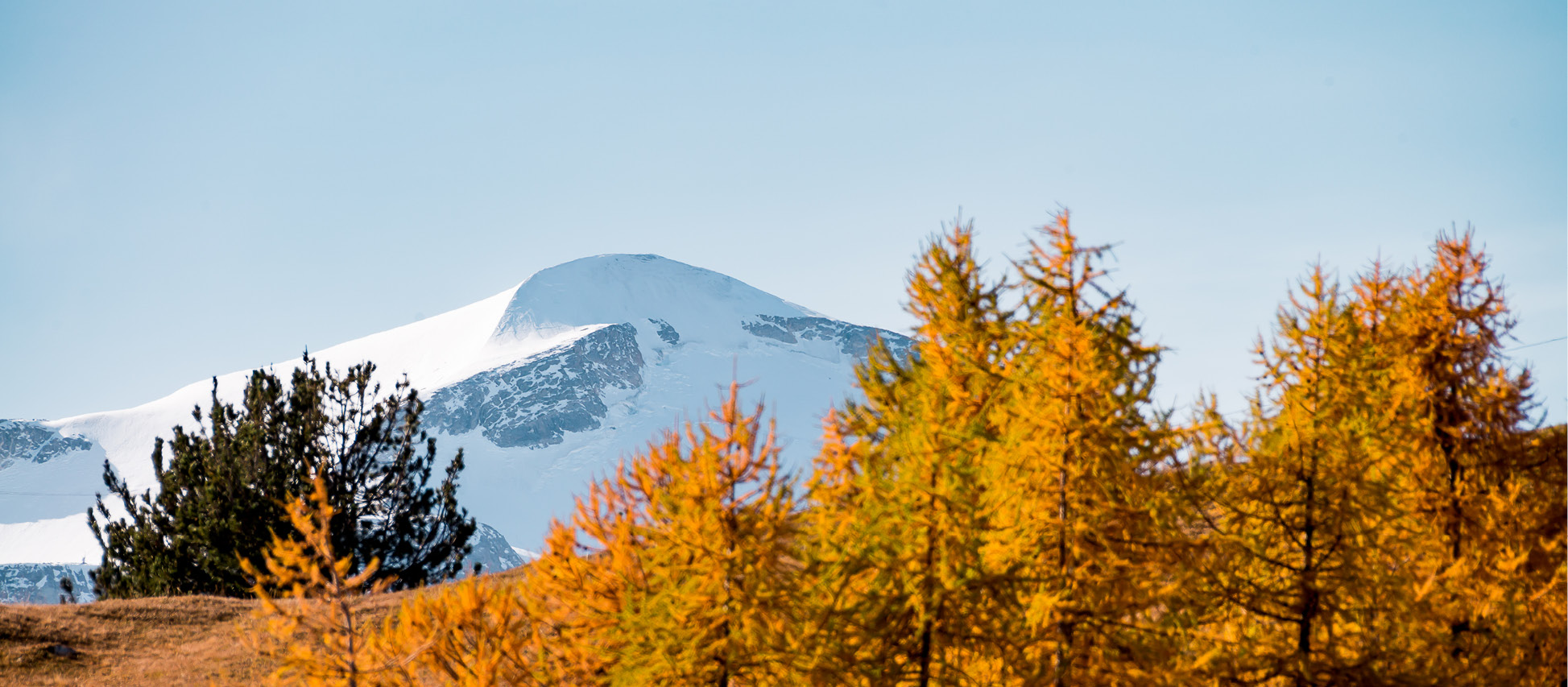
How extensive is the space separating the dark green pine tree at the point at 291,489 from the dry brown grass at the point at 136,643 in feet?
5.43

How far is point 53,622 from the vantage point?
2177 cm

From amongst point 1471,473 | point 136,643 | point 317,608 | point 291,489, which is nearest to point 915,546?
point 317,608

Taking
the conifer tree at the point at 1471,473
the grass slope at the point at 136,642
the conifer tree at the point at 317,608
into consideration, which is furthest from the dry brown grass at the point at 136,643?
the conifer tree at the point at 1471,473

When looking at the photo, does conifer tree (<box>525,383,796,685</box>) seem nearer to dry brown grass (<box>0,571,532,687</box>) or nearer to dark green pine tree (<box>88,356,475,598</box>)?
dry brown grass (<box>0,571,532,687</box>)

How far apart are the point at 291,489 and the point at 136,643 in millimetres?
4849

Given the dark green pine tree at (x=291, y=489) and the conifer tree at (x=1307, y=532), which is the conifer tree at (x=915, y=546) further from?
the dark green pine tree at (x=291, y=489)

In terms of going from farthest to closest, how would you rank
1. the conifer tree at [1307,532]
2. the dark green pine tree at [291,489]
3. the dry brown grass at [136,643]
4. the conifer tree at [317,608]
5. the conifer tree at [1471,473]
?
the dark green pine tree at [291,489], the dry brown grass at [136,643], the conifer tree at [1471,473], the conifer tree at [1307,532], the conifer tree at [317,608]

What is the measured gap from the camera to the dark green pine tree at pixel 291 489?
80.3 ft

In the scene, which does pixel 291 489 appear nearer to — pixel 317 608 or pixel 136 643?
pixel 136 643

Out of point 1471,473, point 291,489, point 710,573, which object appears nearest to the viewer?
point 710,573

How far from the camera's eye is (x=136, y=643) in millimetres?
21297

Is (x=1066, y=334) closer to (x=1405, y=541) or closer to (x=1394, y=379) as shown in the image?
(x=1405, y=541)

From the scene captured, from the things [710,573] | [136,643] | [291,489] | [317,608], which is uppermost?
[291,489]

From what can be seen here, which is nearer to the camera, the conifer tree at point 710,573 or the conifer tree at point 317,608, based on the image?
the conifer tree at point 317,608
